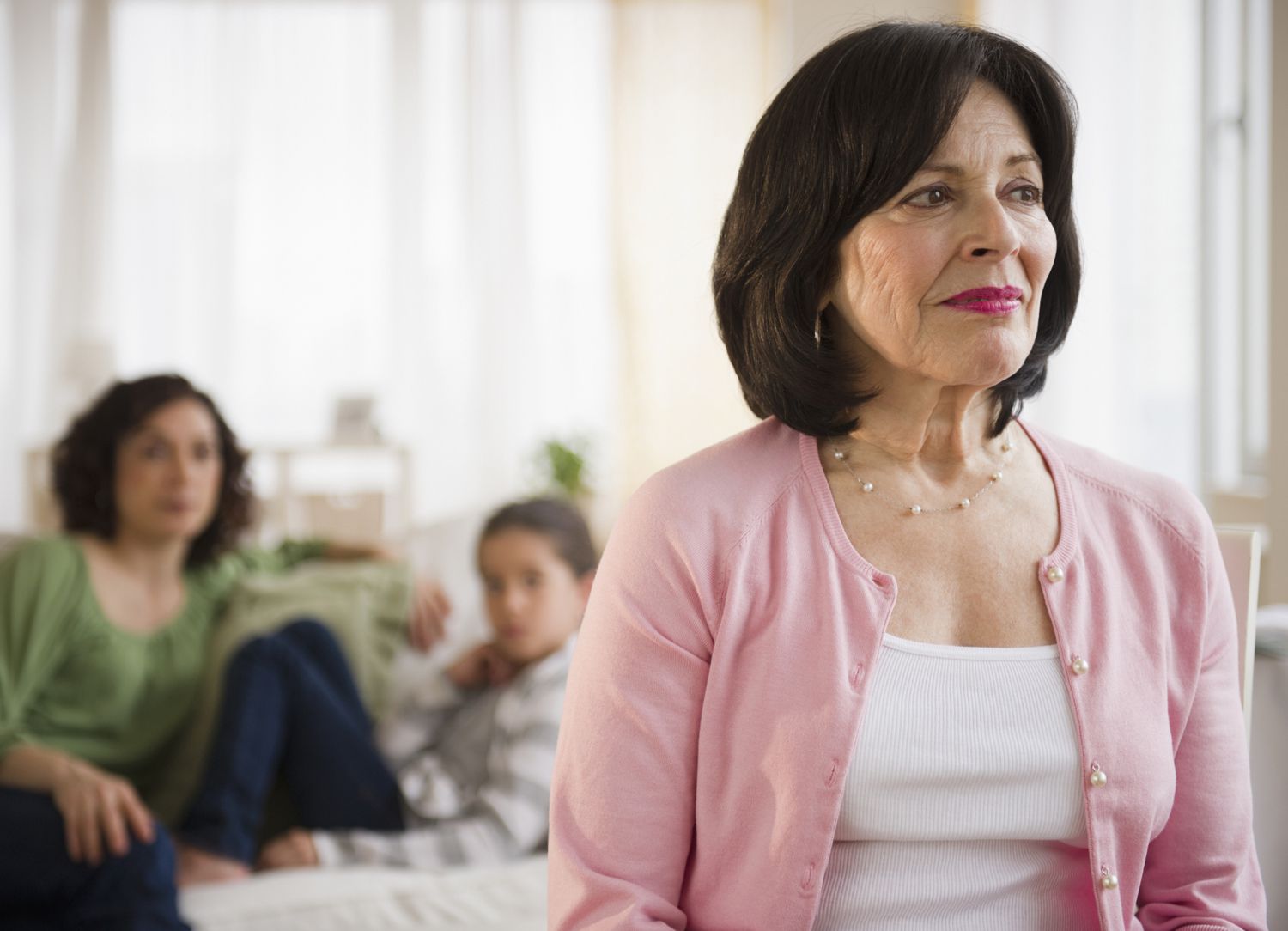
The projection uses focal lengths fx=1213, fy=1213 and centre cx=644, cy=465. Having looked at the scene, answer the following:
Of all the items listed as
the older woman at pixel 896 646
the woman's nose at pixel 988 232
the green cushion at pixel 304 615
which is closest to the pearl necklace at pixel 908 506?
the older woman at pixel 896 646

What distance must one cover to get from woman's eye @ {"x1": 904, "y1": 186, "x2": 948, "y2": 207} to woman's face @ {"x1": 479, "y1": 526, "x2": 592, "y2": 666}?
1266 mm

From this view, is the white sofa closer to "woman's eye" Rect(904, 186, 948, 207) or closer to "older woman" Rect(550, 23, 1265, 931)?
"older woman" Rect(550, 23, 1265, 931)

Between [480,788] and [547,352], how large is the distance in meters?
3.52

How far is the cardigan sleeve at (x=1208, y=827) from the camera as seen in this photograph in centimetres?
103

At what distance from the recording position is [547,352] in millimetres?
5336

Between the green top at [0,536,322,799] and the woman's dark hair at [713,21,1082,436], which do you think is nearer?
the woman's dark hair at [713,21,1082,436]

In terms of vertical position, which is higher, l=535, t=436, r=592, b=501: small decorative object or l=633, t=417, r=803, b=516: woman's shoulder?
l=633, t=417, r=803, b=516: woman's shoulder

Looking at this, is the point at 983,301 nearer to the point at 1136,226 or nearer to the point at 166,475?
the point at 166,475

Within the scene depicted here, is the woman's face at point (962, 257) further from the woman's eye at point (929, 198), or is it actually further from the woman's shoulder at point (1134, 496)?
the woman's shoulder at point (1134, 496)

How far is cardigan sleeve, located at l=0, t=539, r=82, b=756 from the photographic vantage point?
2023 millimetres

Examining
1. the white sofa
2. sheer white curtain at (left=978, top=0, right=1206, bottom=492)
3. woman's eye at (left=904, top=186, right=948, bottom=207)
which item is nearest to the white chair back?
woman's eye at (left=904, top=186, right=948, bottom=207)

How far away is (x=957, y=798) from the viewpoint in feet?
3.16

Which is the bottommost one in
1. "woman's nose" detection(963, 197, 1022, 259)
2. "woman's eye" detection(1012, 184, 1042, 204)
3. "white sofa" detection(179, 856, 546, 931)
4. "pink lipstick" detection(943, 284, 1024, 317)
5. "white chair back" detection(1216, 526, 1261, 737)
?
"white sofa" detection(179, 856, 546, 931)

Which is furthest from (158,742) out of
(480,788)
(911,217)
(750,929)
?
(911,217)
